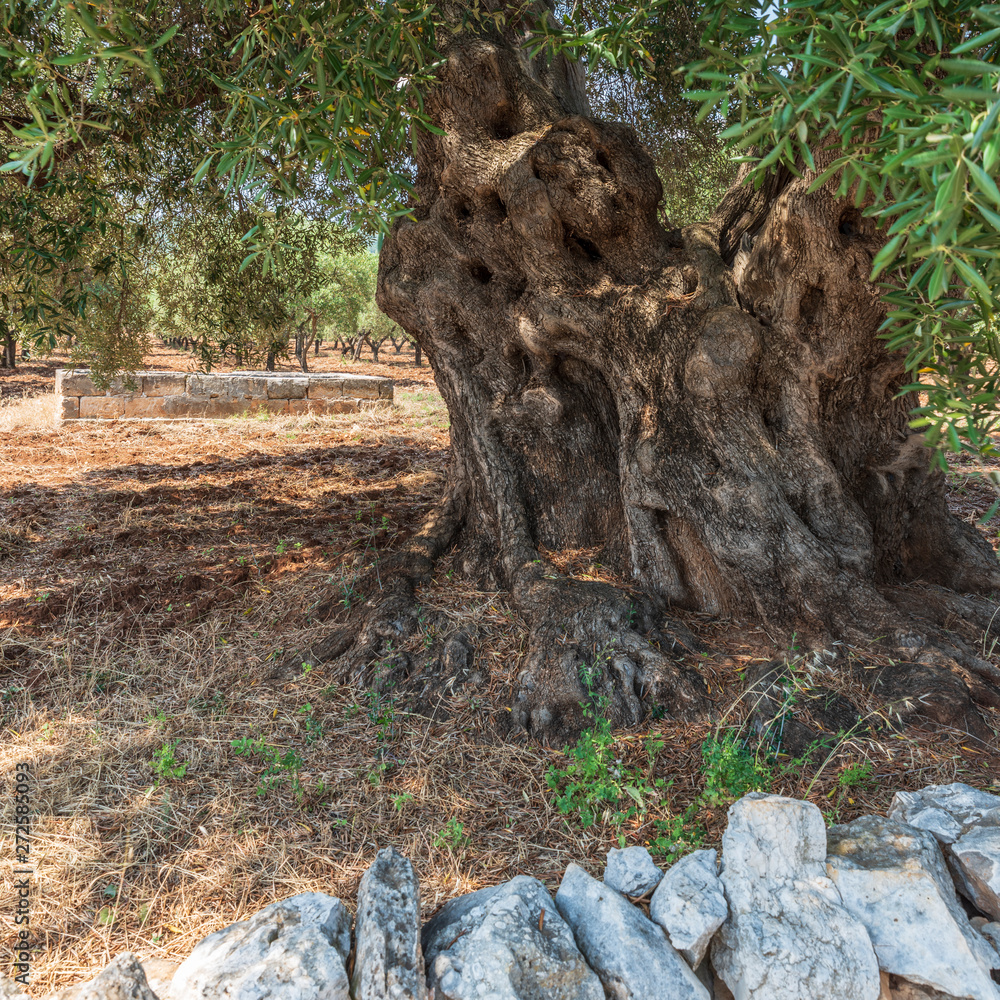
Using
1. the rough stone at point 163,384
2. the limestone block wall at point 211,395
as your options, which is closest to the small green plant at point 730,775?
the limestone block wall at point 211,395

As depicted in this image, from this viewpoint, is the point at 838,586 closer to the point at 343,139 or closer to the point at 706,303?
the point at 706,303

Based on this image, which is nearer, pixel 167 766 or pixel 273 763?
pixel 167 766

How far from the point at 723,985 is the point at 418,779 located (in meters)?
1.42

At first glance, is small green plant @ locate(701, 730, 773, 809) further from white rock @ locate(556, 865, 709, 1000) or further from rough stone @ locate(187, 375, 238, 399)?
rough stone @ locate(187, 375, 238, 399)

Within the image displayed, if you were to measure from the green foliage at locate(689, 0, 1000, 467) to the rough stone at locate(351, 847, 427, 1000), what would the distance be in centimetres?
211

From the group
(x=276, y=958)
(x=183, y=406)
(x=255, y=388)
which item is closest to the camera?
(x=276, y=958)

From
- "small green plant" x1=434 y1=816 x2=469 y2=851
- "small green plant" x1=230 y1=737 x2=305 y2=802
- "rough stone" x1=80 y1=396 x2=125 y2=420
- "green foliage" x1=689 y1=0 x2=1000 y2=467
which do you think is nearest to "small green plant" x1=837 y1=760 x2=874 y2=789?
"green foliage" x1=689 y1=0 x2=1000 y2=467

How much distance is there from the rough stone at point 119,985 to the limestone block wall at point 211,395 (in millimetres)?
11234

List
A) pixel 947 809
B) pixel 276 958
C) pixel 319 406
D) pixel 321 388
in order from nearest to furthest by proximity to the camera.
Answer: pixel 276 958, pixel 947 809, pixel 319 406, pixel 321 388

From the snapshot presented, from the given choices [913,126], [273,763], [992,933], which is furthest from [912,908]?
[273,763]

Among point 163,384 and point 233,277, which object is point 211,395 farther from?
point 233,277

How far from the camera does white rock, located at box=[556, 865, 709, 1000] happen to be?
1.93m

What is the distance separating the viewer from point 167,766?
2.98 m

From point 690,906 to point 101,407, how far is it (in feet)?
41.2
